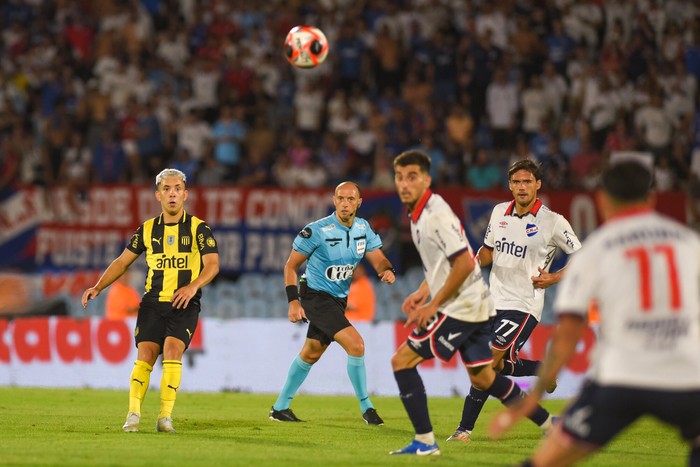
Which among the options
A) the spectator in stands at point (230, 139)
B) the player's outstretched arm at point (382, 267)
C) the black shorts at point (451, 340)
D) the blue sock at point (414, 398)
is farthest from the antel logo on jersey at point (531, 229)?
the spectator in stands at point (230, 139)

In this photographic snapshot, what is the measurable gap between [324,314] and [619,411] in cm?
652

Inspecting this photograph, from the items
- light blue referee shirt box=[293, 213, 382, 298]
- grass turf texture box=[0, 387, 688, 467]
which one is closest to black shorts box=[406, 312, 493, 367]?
grass turf texture box=[0, 387, 688, 467]

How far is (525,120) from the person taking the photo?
20734 mm

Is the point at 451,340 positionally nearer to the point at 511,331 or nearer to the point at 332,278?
the point at 511,331

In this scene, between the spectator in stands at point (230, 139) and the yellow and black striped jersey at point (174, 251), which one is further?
the spectator in stands at point (230, 139)

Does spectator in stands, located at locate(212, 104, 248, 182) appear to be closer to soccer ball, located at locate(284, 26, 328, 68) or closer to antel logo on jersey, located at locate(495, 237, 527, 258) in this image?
soccer ball, located at locate(284, 26, 328, 68)

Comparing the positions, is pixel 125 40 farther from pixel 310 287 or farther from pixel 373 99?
pixel 310 287

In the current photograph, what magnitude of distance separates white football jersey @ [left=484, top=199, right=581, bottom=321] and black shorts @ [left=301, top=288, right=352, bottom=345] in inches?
71.9

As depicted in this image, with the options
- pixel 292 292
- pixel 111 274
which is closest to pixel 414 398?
pixel 292 292

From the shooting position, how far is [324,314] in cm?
1176

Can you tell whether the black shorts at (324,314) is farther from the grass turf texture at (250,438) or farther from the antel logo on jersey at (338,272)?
the grass turf texture at (250,438)

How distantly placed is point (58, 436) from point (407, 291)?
897cm

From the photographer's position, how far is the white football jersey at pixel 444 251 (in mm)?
8359

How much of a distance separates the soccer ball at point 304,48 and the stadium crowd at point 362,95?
178 inches
